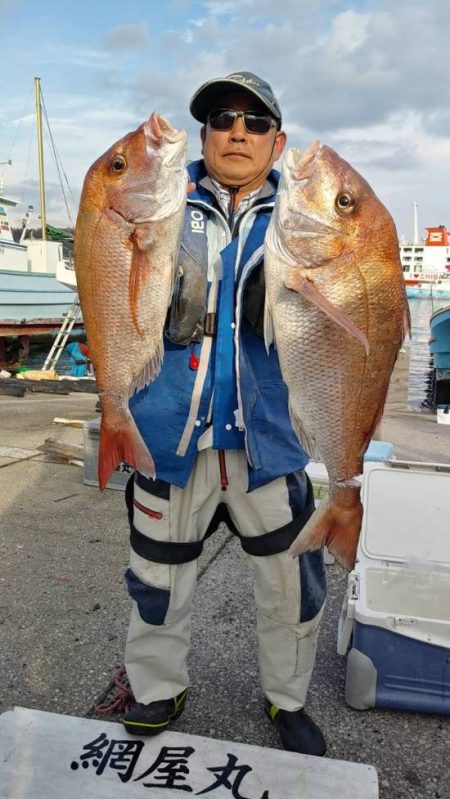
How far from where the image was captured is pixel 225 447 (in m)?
2.19

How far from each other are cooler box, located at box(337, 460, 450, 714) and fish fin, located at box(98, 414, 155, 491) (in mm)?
1140

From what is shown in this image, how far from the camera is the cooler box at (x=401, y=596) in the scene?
96.6 inches

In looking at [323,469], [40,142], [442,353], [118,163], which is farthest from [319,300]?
[40,142]

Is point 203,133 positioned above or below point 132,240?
above

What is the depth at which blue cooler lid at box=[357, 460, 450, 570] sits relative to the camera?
2.93 m

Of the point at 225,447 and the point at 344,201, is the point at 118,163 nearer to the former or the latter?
the point at 344,201

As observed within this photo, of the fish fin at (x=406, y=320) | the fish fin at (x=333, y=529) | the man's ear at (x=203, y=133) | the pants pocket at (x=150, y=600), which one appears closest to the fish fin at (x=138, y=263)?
the man's ear at (x=203, y=133)

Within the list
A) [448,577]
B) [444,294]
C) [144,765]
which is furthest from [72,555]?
[444,294]

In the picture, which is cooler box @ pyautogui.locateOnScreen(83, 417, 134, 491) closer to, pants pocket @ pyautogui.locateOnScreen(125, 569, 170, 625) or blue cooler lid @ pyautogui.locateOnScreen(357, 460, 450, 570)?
blue cooler lid @ pyautogui.locateOnScreen(357, 460, 450, 570)

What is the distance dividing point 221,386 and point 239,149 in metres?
0.85

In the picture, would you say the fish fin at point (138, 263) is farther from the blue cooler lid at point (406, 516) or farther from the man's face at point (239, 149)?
the blue cooler lid at point (406, 516)

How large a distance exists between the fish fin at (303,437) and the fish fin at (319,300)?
0.36m

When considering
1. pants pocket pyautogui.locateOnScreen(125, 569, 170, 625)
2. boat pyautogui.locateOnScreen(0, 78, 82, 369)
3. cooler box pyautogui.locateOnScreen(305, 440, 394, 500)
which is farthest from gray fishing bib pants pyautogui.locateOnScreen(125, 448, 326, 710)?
boat pyautogui.locateOnScreen(0, 78, 82, 369)

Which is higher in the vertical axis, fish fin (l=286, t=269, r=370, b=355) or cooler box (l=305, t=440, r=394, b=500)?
fish fin (l=286, t=269, r=370, b=355)
